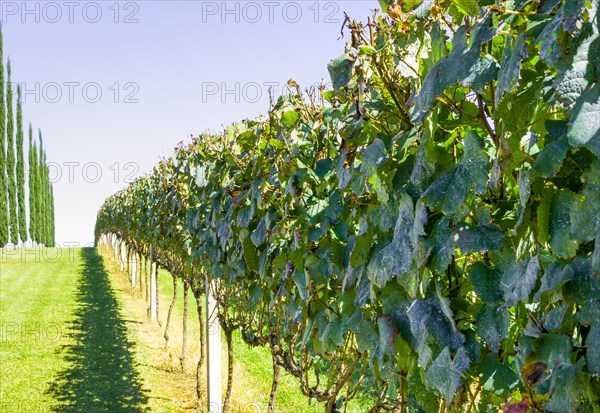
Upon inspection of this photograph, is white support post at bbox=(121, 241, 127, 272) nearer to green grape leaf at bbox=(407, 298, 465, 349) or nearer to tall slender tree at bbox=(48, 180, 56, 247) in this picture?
green grape leaf at bbox=(407, 298, 465, 349)

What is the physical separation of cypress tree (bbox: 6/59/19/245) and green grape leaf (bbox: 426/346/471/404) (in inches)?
1289

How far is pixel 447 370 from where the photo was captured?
1.15 meters

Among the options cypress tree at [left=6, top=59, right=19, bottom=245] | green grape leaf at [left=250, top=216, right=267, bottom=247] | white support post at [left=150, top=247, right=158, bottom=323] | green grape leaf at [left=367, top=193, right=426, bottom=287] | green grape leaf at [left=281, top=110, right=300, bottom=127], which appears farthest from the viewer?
cypress tree at [left=6, top=59, right=19, bottom=245]

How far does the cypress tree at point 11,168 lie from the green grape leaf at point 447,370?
32737mm

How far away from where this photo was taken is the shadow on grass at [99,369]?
21.6ft

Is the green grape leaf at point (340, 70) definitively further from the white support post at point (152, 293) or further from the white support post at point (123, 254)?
the white support post at point (123, 254)

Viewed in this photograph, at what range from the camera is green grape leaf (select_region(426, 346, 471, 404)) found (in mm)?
1139

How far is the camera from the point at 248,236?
3117mm

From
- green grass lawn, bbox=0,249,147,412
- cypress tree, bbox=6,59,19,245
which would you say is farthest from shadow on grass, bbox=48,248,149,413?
cypress tree, bbox=6,59,19,245

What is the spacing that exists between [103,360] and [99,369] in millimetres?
554

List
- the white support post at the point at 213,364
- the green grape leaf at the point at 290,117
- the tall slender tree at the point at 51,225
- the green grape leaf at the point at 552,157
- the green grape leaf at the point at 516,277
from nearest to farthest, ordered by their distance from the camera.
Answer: the green grape leaf at the point at 552,157 → the green grape leaf at the point at 516,277 → the green grape leaf at the point at 290,117 → the white support post at the point at 213,364 → the tall slender tree at the point at 51,225

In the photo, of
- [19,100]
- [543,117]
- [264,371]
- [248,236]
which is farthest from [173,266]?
[19,100]

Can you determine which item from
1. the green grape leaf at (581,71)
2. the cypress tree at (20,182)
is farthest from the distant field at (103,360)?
the cypress tree at (20,182)

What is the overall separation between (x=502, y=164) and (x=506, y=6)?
0.29 m
